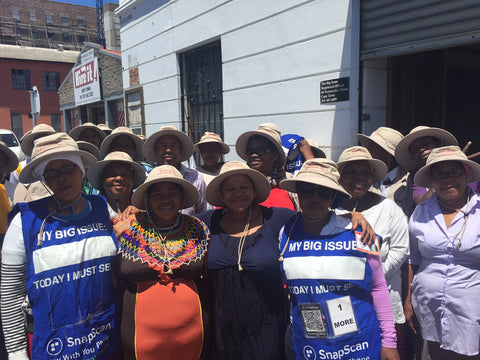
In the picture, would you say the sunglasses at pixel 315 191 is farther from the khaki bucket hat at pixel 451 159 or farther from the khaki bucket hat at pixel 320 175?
the khaki bucket hat at pixel 451 159

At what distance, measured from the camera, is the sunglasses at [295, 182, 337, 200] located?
6.82ft

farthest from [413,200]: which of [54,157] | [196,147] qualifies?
[54,157]

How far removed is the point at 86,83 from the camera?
49.5 feet

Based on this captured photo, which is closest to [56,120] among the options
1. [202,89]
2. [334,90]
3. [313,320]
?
[202,89]

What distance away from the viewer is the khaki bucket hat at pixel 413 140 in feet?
9.48

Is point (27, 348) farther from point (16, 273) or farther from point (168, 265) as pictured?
point (168, 265)

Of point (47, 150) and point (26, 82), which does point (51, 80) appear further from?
point (47, 150)

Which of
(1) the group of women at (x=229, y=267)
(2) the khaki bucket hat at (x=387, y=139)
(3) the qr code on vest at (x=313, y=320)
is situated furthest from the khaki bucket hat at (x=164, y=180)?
(2) the khaki bucket hat at (x=387, y=139)

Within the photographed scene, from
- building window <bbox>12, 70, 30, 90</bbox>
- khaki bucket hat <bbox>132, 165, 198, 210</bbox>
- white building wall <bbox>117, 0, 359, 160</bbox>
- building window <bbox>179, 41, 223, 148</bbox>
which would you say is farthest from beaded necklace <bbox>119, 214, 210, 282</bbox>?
building window <bbox>12, 70, 30, 90</bbox>

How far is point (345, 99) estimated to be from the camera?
15.5 ft

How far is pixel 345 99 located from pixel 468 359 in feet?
10.7

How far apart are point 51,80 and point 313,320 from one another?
107 feet

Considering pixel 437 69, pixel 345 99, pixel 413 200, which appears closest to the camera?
pixel 413 200

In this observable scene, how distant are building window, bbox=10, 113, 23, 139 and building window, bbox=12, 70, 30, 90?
6.81ft
